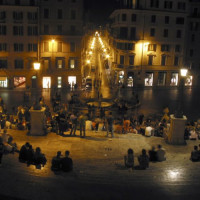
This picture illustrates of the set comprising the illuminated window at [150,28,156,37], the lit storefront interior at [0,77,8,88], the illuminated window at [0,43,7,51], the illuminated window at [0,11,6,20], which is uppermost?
the illuminated window at [0,11,6,20]

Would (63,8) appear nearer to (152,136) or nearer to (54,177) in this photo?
(152,136)

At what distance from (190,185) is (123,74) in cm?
4253

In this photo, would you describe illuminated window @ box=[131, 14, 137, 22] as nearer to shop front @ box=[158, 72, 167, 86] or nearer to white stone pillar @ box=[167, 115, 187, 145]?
shop front @ box=[158, 72, 167, 86]

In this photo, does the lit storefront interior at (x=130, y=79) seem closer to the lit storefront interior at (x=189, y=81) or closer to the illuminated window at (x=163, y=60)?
the illuminated window at (x=163, y=60)

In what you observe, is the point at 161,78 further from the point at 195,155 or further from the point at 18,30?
the point at 195,155

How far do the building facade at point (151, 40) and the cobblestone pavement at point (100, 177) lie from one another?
123 feet

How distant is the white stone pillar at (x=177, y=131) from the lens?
1755 centimetres

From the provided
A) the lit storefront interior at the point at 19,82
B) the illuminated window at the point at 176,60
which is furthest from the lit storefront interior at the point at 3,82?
the illuminated window at the point at 176,60

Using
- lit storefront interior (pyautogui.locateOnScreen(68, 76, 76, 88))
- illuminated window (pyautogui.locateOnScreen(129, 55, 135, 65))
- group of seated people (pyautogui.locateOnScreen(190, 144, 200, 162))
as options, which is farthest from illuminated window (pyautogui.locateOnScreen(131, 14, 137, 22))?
group of seated people (pyautogui.locateOnScreen(190, 144, 200, 162))

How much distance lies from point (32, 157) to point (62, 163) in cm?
165

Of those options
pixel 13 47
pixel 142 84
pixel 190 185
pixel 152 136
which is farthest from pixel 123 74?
pixel 190 185

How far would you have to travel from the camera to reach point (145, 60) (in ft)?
175

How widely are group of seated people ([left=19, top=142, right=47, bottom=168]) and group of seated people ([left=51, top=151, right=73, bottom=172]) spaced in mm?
790

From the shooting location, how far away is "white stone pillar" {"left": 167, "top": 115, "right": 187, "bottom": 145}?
17547 millimetres
